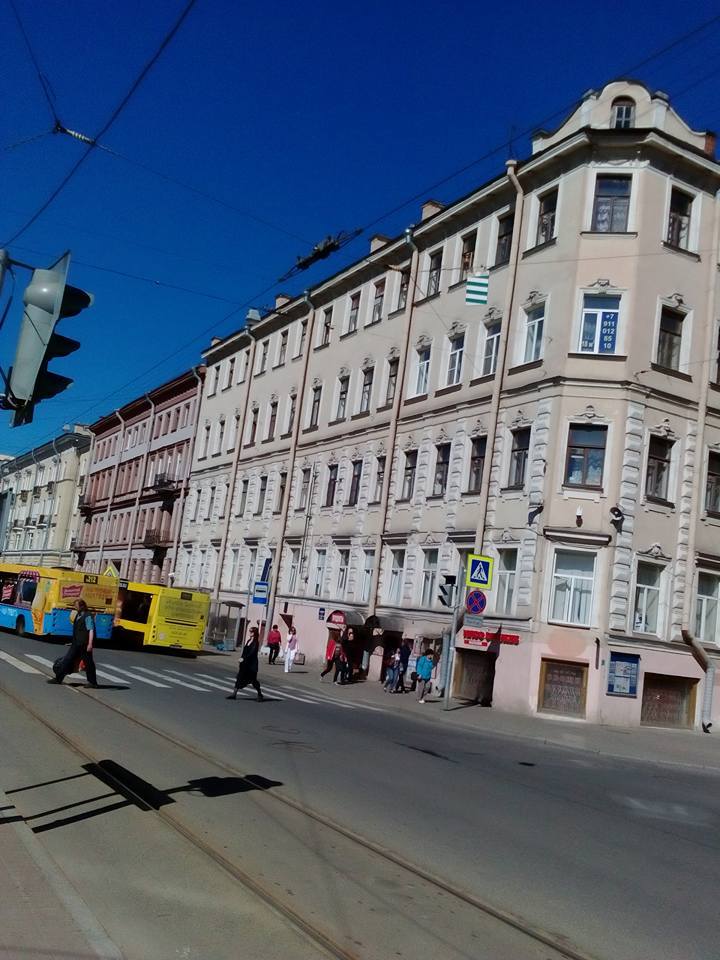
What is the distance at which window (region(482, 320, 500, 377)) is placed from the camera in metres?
30.2

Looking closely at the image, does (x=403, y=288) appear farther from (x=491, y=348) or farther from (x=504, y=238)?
(x=491, y=348)

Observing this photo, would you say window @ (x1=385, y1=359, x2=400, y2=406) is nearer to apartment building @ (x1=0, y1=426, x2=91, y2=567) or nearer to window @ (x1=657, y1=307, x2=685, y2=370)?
window @ (x1=657, y1=307, x2=685, y2=370)

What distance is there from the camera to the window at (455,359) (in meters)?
32.0

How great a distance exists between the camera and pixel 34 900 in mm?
5586

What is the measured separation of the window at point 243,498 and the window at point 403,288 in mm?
14525

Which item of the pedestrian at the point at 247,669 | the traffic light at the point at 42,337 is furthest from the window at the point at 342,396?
the traffic light at the point at 42,337

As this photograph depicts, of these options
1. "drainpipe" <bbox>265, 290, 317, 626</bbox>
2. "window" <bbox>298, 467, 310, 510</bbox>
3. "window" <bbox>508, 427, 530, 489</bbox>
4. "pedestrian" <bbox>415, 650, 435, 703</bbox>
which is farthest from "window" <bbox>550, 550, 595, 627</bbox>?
"drainpipe" <bbox>265, 290, 317, 626</bbox>

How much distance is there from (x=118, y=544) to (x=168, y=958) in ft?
203

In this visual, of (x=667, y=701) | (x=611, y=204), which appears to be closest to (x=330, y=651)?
(x=667, y=701)

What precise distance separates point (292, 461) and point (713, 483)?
1981 centimetres

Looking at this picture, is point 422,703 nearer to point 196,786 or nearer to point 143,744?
point 143,744

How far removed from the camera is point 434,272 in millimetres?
34688

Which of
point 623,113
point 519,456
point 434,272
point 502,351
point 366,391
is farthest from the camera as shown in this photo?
point 366,391

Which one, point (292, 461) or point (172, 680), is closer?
point (172, 680)
